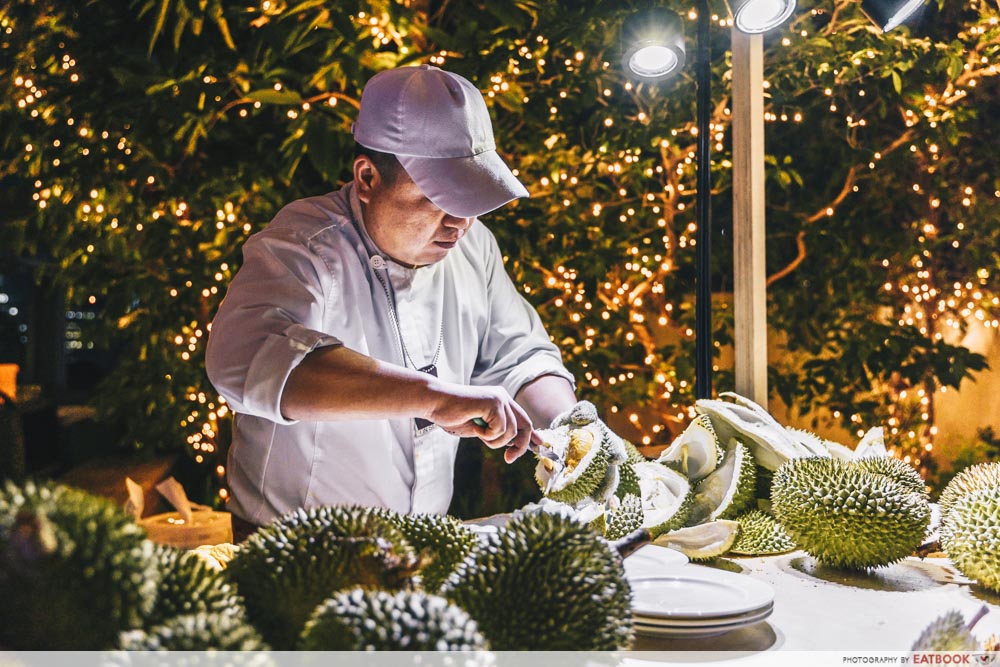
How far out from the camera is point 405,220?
1.60 meters

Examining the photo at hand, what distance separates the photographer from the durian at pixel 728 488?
150cm

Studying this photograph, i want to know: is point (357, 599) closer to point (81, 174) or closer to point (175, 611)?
point (175, 611)

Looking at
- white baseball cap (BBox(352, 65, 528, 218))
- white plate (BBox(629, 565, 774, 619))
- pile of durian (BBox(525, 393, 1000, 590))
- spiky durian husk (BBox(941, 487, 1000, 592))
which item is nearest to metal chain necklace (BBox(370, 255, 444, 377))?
white baseball cap (BBox(352, 65, 528, 218))

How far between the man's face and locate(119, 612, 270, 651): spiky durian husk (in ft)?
3.44

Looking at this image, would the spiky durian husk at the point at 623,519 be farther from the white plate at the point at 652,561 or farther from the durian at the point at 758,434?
the durian at the point at 758,434

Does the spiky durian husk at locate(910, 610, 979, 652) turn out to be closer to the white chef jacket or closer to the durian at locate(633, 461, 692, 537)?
the durian at locate(633, 461, 692, 537)

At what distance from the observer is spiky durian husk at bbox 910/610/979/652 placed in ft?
2.65

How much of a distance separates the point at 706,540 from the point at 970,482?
0.44 meters

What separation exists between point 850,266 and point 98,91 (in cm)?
370

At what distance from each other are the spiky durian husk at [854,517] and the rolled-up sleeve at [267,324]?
2.60 feet

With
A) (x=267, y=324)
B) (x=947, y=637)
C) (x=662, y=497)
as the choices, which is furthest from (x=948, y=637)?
(x=267, y=324)

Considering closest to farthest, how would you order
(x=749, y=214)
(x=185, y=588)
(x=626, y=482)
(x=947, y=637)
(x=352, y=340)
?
(x=185, y=588) < (x=947, y=637) < (x=626, y=482) < (x=352, y=340) < (x=749, y=214)

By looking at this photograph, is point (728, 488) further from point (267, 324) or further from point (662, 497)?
point (267, 324)

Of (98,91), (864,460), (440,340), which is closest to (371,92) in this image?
(440,340)
